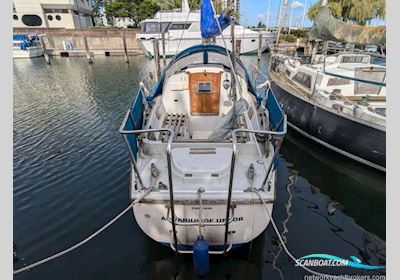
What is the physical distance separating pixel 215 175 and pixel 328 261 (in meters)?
3.20

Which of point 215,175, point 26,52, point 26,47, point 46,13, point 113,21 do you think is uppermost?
point 46,13

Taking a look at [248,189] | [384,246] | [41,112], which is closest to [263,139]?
[248,189]

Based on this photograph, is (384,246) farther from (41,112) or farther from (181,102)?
(41,112)

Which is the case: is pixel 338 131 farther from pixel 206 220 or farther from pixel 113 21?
pixel 113 21

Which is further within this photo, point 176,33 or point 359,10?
point 176,33

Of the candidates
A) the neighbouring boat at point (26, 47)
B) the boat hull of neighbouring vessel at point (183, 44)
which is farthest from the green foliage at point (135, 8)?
the boat hull of neighbouring vessel at point (183, 44)

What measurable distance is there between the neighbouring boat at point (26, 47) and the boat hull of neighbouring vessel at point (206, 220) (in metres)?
37.5

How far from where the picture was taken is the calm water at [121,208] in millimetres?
4961

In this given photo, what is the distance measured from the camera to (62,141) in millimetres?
10227

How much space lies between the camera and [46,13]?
47344 mm

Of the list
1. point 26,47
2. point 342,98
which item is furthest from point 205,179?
point 26,47

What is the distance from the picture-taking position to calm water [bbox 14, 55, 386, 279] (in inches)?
195

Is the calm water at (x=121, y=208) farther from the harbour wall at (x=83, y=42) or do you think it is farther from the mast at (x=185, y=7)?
the harbour wall at (x=83, y=42)

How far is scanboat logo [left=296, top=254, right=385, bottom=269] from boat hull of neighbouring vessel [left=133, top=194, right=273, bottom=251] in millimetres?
1702
